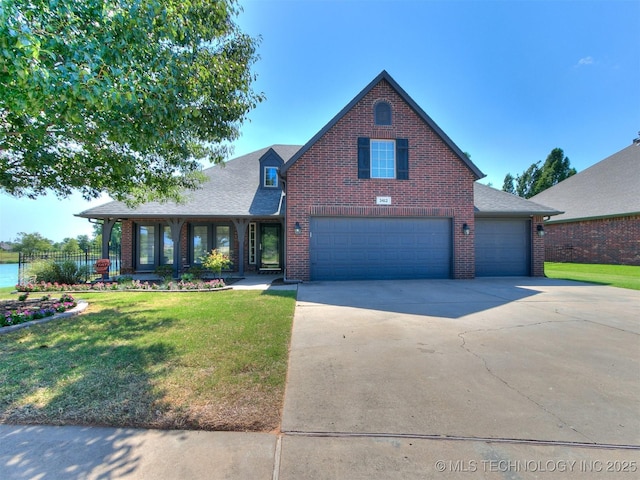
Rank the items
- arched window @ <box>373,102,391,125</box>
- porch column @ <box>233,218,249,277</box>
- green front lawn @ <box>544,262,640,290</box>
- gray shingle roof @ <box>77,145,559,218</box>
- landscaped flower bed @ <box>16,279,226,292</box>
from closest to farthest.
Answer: landscaped flower bed @ <box>16,279,226,292</box> → green front lawn @ <box>544,262,640,290</box> → arched window @ <box>373,102,391,125</box> → gray shingle roof @ <box>77,145,559,218</box> → porch column @ <box>233,218,249,277</box>

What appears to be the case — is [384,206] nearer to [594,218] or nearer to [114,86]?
[114,86]

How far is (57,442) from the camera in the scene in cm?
223

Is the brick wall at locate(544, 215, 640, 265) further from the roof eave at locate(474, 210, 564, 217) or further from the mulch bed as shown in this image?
the mulch bed

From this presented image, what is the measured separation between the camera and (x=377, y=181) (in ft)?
36.8

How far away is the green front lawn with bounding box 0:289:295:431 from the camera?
258 cm

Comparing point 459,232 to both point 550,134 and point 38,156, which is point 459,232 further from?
point 550,134

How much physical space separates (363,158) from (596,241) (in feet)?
55.9

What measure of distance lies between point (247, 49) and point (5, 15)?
4.52 meters

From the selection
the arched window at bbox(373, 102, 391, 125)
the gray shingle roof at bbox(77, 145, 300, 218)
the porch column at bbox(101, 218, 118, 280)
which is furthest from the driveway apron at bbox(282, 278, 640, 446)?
the porch column at bbox(101, 218, 118, 280)

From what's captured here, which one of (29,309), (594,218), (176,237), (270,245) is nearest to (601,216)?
(594,218)

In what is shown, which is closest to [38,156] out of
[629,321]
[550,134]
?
[629,321]

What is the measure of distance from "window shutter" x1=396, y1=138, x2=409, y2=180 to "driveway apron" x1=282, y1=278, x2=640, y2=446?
5.87 m

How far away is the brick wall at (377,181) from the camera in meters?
10.9

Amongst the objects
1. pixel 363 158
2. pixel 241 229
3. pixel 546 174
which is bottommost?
pixel 241 229
